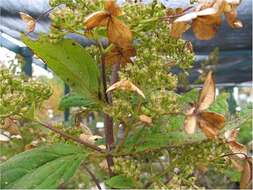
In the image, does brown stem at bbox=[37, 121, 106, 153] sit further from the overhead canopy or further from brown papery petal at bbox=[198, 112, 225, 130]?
the overhead canopy

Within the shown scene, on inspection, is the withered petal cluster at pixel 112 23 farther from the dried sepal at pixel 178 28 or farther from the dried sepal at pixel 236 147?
the dried sepal at pixel 236 147

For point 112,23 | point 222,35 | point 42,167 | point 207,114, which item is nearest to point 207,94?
point 207,114

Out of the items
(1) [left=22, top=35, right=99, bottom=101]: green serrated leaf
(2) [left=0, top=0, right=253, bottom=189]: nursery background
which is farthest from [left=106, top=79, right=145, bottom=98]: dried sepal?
(1) [left=22, top=35, right=99, bottom=101]: green serrated leaf

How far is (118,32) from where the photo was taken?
604mm

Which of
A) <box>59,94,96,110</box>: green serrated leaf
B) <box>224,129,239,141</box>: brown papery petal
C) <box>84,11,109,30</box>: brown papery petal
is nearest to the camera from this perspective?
<box>84,11,109,30</box>: brown papery petal

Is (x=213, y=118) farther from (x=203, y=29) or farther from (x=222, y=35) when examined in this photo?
(x=222, y=35)

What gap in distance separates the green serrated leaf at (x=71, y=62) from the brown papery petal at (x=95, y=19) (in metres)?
0.09

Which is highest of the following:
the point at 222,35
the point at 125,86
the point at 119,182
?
the point at 222,35

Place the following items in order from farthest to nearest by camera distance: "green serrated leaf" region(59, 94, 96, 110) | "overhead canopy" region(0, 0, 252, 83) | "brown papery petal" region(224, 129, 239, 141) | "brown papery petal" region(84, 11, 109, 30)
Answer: "overhead canopy" region(0, 0, 252, 83) → "green serrated leaf" region(59, 94, 96, 110) → "brown papery petal" region(224, 129, 239, 141) → "brown papery petal" region(84, 11, 109, 30)

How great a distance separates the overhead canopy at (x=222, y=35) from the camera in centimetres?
176

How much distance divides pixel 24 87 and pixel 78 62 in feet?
0.24

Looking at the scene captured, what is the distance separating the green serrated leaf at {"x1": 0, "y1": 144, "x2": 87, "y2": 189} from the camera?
677mm

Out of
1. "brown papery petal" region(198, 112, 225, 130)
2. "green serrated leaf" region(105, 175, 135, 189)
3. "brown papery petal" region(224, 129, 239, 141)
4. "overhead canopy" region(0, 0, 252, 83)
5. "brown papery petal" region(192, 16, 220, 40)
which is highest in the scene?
"overhead canopy" region(0, 0, 252, 83)

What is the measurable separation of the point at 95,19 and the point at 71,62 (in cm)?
13
